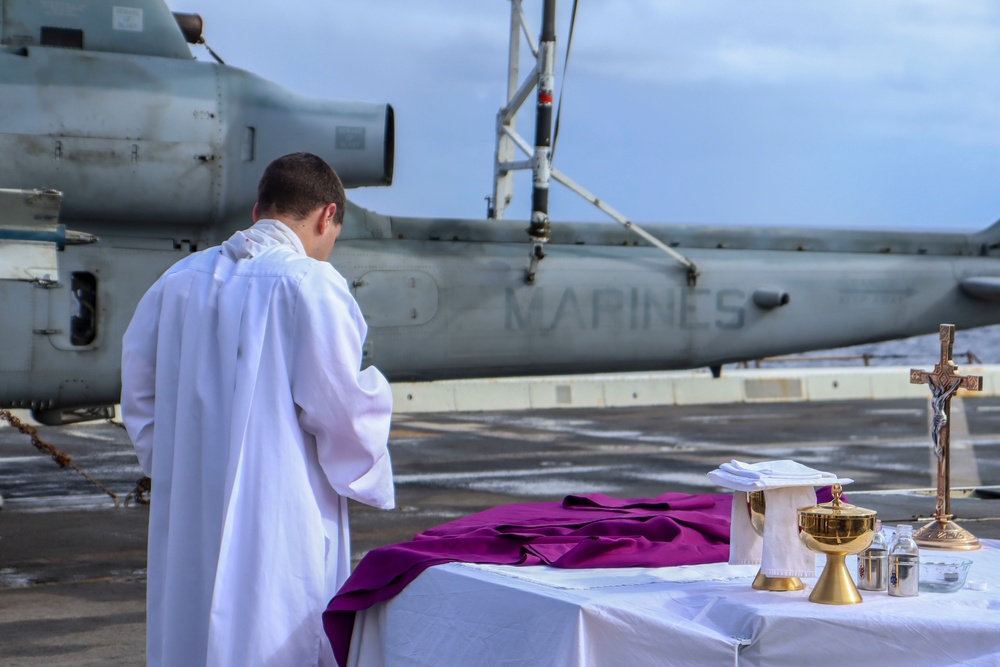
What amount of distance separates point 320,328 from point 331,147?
20.5ft

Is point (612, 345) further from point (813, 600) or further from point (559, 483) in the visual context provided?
point (813, 600)

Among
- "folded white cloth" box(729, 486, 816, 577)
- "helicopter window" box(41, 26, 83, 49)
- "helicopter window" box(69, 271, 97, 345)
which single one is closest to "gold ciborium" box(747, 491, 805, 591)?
"folded white cloth" box(729, 486, 816, 577)

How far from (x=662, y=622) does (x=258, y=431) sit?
1315 mm

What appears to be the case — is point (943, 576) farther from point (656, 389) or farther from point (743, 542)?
point (656, 389)

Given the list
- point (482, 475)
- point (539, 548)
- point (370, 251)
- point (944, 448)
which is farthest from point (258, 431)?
point (482, 475)

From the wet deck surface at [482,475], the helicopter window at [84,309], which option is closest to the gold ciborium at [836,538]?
the wet deck surface at [482,475]

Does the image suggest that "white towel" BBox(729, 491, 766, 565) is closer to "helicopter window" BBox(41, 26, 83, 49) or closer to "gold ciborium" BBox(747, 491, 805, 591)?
"gold ciborium" BBox(747, 491, 805, 591)

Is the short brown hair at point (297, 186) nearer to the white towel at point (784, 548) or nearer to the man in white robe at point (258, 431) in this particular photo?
the man in white robe at point (258, 431)

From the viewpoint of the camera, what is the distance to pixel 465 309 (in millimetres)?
10656

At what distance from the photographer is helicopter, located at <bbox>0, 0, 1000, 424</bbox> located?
8.96 m

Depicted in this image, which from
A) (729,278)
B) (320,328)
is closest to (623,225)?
(729,278)

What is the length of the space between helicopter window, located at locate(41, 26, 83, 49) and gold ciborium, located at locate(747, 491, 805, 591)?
770 centimetres

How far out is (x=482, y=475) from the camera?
1316cm

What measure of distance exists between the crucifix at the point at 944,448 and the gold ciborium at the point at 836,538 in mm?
755
